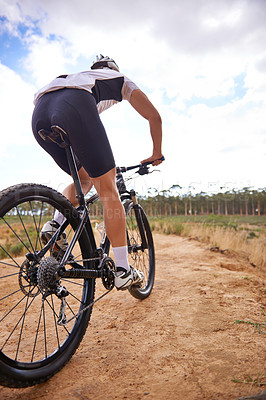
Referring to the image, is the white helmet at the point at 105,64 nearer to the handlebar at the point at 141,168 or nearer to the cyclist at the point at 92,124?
the cyclist at the point at 92,124

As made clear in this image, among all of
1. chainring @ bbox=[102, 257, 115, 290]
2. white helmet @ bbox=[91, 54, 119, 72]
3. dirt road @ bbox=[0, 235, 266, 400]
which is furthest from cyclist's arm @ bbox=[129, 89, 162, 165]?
dirt road @ bbox=[0, 235, 266, 400]

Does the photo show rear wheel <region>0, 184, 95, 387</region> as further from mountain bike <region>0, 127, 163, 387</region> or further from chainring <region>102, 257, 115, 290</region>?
chainring <region>102, 257, 115, 290</region>

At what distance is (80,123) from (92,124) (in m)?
0.08

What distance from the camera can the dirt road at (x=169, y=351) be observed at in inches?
55.4

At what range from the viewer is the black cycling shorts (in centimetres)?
172

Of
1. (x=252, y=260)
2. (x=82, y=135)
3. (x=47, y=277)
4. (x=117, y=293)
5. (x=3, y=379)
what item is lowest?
(x=252, y=260)

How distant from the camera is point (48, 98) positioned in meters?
1.81

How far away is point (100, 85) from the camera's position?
2006 mm

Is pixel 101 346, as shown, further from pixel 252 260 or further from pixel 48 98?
pixel 252 260

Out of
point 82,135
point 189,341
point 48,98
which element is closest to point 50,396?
point 189,341

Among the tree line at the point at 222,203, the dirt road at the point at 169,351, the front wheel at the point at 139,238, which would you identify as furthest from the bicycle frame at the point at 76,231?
the tree line at the point at 222,203

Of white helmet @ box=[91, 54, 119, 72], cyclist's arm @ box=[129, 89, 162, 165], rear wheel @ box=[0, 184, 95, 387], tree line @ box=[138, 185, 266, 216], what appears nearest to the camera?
rear wheel @ box=[0, 184, 95, 387]

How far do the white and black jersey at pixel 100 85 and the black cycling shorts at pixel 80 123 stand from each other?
43 mm

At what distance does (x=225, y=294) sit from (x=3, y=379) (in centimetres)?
224
